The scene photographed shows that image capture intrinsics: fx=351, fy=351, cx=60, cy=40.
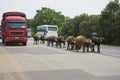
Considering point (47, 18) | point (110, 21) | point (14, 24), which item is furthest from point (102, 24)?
point (47, 18)

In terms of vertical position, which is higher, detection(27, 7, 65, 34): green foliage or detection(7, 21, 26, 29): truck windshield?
detection(27, 7, 65, 34): green foliage

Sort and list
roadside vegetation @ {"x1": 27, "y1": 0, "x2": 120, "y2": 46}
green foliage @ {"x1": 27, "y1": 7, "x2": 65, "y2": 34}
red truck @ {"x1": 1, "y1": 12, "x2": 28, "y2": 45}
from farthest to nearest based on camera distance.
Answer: green foliage @ {"x1": 27, "y1": 7, "x2": 65, "y2": 34}, roadside vegetation @ {"x1": 27, "y1": 0, "x2": 120, "y2": 46}, red truck @ {"x1": 1, "y1": 12, "x2": 28, "y2": 45}

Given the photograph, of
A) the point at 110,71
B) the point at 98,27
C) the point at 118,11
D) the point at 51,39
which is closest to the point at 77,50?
the point at 51,39

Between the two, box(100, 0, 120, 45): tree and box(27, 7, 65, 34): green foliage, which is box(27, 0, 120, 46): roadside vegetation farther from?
box(27, 7, 65, 34): green foliage

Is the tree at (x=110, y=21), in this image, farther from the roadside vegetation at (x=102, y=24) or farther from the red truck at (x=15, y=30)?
the red truck at (x=15, y=30)

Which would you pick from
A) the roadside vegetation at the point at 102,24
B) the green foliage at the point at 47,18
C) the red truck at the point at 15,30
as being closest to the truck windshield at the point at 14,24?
the red truck at the point at 15,30

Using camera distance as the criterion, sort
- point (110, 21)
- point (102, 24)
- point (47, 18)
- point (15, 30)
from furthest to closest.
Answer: point (47, 18) < point (102, 24) < point (110, 21) < point (15, 30)

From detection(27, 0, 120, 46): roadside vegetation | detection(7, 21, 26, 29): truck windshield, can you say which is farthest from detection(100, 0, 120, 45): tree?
detection(7, 21, 26, 29): truck windshield

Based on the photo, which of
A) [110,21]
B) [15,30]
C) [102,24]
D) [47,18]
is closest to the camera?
[15,30]

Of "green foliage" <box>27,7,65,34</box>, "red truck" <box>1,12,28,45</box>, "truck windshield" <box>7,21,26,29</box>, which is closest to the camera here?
"red truck" <box>1,12,28,45</box>

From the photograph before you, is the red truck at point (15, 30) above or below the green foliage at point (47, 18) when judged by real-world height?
below

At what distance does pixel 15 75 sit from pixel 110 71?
13.5ft

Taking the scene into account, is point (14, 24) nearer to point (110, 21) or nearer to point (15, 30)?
point (15, 30)

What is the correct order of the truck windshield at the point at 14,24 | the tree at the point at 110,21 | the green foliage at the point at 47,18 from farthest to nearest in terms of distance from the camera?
the green foliage at the point at 47,18
the tree at the point at 110,21
the truck windshield at the point at 14,24
